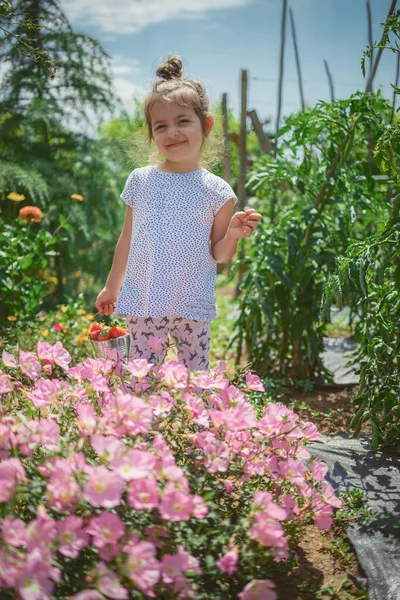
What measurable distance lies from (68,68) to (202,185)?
10.4ft

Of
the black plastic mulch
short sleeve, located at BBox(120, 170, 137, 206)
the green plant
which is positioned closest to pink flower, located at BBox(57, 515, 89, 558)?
the black plastic mulch

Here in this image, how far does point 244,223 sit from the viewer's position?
1927mm

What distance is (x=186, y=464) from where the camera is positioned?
158 cm

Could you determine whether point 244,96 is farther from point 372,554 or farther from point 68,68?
point 372,554

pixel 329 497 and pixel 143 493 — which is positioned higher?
pixel 143 493

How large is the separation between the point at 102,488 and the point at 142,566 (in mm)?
164

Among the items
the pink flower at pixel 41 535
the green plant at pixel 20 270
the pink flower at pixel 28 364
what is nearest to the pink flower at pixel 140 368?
the pink flower at pixel 28 364

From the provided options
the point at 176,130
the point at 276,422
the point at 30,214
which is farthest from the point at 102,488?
the point at 30,214

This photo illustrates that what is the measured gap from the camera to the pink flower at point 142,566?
1087 mm

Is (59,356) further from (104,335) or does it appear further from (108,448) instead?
(108,448)

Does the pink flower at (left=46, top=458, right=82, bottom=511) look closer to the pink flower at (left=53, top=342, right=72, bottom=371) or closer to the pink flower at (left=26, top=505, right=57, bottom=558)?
the pink flower at (left=26, top=505, right=57, bottom=558)

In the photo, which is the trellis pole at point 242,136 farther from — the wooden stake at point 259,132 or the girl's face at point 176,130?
the girl's face at point 176,130

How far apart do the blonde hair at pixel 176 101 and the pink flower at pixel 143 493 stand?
1382 mm

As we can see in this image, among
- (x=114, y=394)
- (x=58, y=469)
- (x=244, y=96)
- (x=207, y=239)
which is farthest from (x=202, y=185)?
(x=244, y=96)
